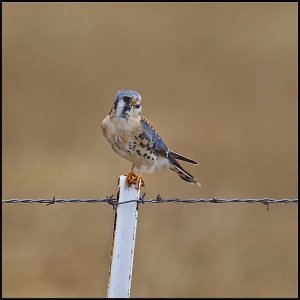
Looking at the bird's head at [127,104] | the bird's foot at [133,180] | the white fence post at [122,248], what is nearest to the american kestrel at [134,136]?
the bird's head at [127,104]

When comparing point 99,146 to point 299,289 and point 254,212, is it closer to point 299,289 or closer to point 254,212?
point 254,212

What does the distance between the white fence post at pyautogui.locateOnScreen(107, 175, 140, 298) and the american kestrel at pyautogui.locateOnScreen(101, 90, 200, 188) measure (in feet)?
2.94

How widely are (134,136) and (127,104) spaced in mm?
260

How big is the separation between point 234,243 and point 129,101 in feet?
12.0

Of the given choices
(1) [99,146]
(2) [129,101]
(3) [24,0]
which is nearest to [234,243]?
(1) [99,146]

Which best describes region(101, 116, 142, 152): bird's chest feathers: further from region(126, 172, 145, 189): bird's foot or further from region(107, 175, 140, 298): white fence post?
region(107, 175, 140, 298): white fence post

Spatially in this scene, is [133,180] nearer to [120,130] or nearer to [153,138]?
[120,130]

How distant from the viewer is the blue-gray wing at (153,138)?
5504 mm

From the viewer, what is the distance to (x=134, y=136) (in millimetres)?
5422

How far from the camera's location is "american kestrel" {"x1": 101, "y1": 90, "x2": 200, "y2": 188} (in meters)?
5.25

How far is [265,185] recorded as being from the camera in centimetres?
961

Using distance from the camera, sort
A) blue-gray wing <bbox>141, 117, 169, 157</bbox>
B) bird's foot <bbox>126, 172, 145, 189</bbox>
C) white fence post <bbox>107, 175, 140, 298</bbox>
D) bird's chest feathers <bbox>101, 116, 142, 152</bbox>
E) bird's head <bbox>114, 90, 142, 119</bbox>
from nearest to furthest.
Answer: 1. white fence post <bbox>107, 175, 140, 298</bbox>
2. bird's foot <bbox>126, 172, 145, 189</bbox>
3. bird's head <bbox>114, 90, 142, 119</bbox>
4. bird's chest feathers <bbox>101, 116, 142, 152</bbox>
5. blue-gray wing <bbox>141, 117, 169, 157</bbox>

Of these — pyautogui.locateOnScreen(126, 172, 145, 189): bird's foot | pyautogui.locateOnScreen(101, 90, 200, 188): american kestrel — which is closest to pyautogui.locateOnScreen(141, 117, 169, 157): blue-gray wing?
pyautogui.locateOnScreen(101, 90, 200, 188): american kestrel

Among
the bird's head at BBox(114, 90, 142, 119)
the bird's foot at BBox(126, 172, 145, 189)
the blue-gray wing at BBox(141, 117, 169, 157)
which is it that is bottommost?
the bird's foot at BBox(126, 172, 145, 189)
